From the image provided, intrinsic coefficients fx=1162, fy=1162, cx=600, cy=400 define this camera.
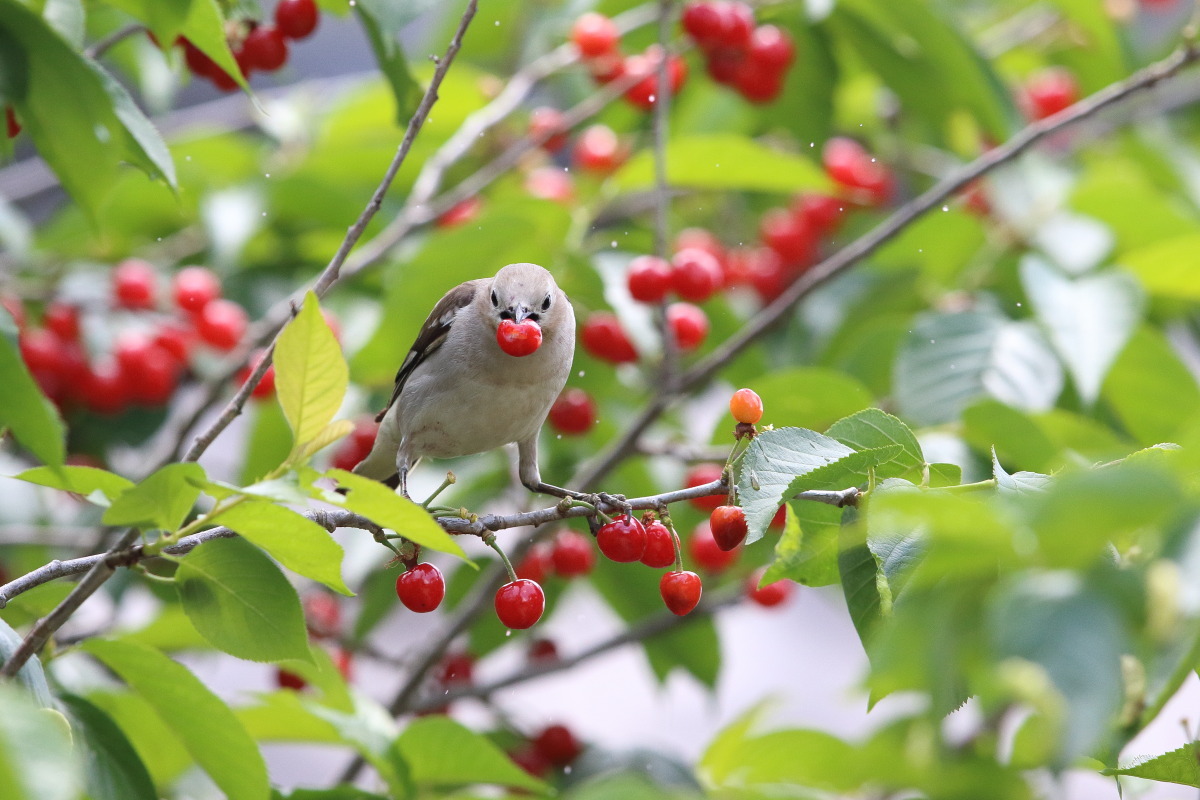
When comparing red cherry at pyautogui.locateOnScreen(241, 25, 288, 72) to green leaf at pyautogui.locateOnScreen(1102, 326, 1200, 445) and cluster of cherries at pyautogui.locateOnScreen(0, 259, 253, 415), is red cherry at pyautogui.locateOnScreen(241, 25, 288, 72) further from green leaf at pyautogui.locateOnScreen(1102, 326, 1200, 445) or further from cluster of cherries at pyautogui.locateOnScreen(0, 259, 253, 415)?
green leaf at pyautogui.locateOnScreen(1102, 326, 1200, 445)

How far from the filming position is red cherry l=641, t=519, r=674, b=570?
1742 millimetres

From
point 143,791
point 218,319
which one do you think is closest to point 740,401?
point 143,791

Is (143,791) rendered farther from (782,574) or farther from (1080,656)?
(1080,656)

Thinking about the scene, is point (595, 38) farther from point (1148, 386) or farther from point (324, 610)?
point (324, 610)

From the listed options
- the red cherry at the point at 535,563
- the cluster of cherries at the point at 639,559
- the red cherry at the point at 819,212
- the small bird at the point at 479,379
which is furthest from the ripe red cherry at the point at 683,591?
the red cherry at the point at 819,212

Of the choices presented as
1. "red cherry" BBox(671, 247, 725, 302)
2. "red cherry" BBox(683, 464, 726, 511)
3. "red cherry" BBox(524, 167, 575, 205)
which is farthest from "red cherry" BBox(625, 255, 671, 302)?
"red cherry" BBox(524, 167, 575, 205)

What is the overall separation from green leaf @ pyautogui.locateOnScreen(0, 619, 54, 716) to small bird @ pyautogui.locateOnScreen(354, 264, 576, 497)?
58cm

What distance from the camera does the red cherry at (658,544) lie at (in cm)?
174

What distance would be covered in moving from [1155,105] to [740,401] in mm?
4354

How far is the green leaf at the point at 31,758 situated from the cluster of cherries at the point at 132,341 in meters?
2.91

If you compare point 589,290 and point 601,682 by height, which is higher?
point 589,290

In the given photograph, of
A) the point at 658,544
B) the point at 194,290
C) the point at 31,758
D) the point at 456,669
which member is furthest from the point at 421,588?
the point at 194,290

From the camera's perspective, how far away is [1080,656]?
34.8 inches

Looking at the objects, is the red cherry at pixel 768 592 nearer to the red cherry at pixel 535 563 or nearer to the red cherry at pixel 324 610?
the red cherry at pixel 535 563
